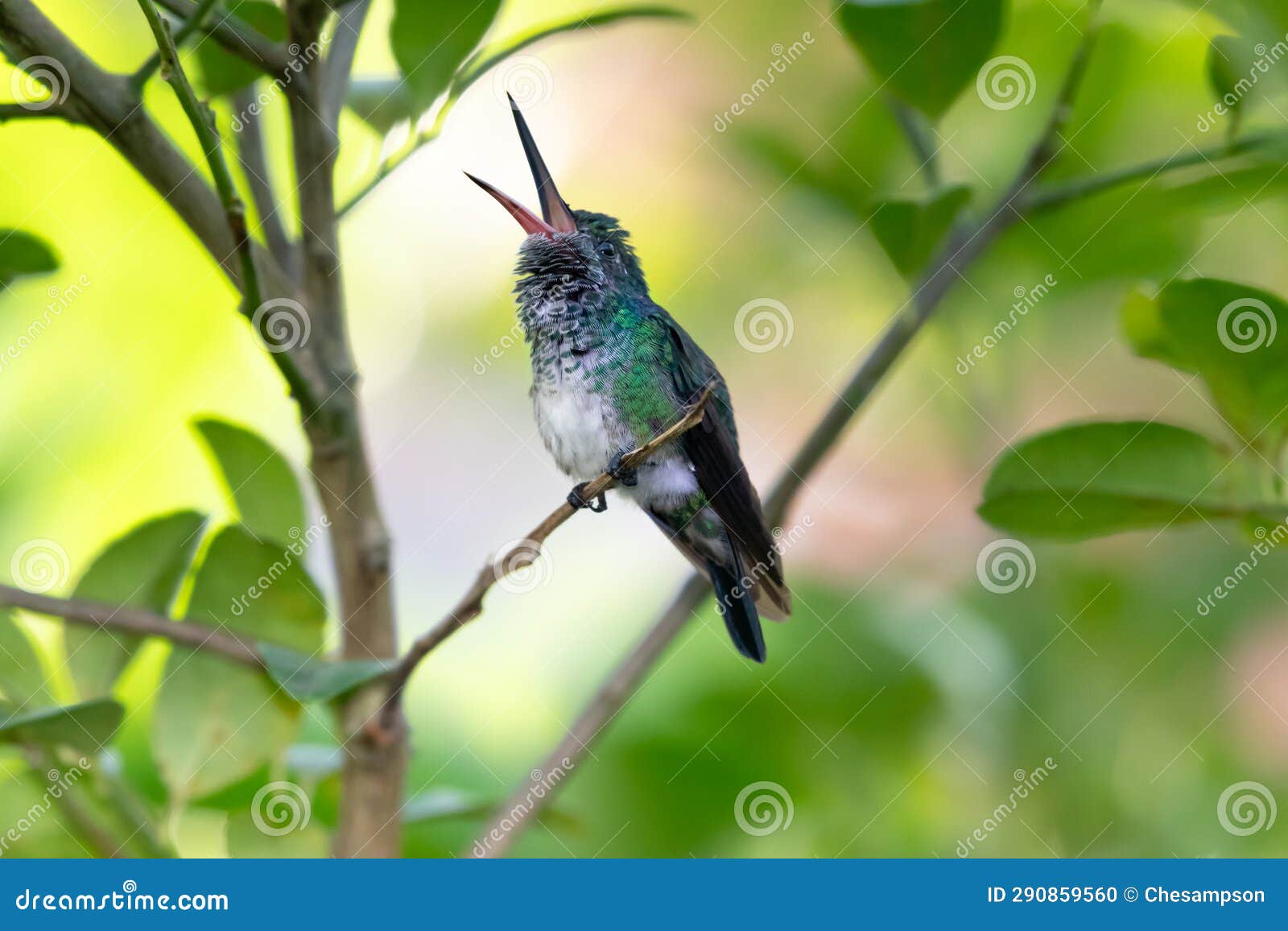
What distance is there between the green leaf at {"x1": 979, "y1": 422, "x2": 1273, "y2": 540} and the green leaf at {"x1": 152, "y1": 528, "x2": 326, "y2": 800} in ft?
1.86

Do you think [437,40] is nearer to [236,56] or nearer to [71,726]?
[236,56]

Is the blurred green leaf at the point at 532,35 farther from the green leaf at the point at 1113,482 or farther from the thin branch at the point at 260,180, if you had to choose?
the green leaf at the point at 1113,482

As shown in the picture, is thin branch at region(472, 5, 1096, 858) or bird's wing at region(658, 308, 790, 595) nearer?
thin branch at region(472, 5, 1096, 858)

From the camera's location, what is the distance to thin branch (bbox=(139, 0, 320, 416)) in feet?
2.22

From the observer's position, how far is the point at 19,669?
0.98m

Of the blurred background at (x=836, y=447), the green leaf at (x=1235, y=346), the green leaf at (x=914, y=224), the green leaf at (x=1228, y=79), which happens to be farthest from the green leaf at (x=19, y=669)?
the green leaf at (x=1228, y=79)

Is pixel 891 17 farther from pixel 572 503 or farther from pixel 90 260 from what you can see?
pixel 90 260

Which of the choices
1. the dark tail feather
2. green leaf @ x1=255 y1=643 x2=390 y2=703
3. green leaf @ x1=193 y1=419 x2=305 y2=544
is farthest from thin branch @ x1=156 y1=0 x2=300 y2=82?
the dark tail feather

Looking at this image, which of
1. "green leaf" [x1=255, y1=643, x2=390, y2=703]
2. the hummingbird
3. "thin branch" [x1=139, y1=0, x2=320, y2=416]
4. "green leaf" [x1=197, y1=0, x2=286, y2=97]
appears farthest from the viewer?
the hummingbird

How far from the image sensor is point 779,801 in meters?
1.21

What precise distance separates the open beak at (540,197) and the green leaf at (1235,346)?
51cm

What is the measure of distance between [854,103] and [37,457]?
3.30 ft

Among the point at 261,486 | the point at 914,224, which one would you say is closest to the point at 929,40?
the point at 914,224

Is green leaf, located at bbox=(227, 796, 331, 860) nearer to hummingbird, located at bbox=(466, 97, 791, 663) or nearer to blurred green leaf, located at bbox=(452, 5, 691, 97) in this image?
hummingbird, located at bbox=(466, 97, 791, 663)
